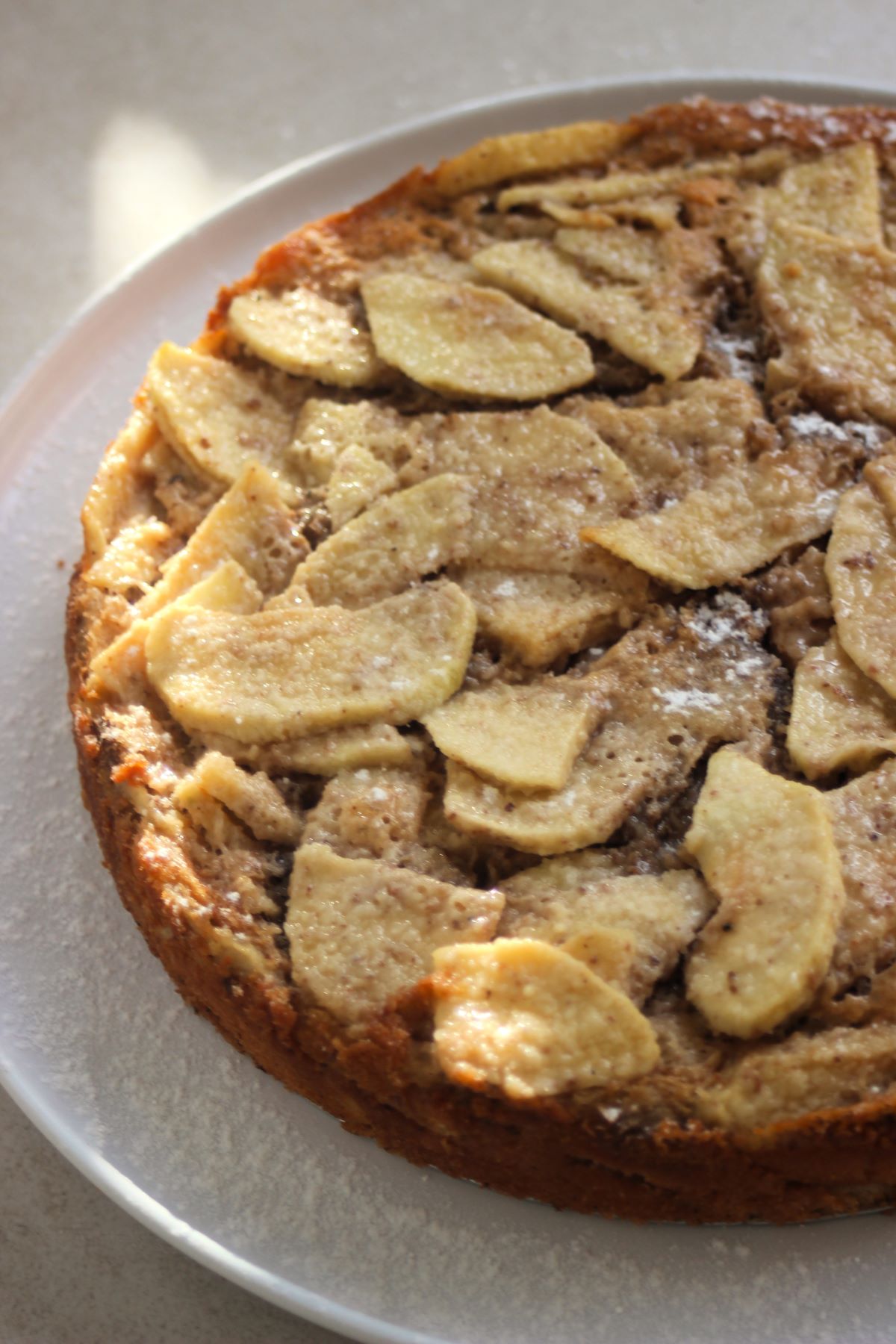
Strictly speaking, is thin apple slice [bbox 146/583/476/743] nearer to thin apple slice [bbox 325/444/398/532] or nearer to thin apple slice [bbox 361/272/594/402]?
thin apple slice [bbox 325/444/398/532]

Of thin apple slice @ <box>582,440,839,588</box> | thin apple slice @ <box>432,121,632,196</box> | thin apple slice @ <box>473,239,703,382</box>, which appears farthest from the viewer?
thin apple slice @ <box>432,121,632,196</box>

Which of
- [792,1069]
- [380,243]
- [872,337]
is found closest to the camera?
[792,1069]

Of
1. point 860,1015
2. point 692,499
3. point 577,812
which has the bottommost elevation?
point 860,1015

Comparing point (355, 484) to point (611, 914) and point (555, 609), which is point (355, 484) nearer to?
point (555, 609)

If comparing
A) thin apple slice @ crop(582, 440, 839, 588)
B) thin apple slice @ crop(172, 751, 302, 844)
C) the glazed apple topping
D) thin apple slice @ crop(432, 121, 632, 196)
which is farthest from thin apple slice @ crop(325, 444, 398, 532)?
thin apple slice @ crop(432, 121, 632, 196)

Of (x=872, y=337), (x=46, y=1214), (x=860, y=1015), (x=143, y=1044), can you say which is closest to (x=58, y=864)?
(x=143, y=1044)

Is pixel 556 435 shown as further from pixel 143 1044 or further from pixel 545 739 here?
pixel 143 1044

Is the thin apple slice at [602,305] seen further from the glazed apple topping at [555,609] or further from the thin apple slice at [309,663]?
the thin apple slice at [309,663]
